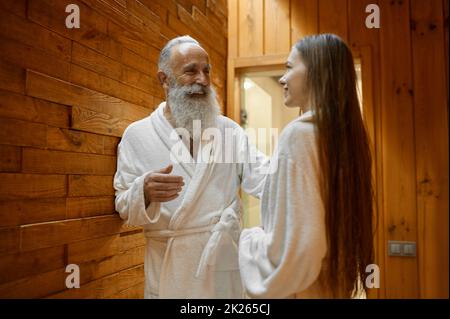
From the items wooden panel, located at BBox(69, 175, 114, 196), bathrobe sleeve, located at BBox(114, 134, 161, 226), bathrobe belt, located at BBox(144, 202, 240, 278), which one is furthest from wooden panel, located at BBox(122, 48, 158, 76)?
bathrobe belt, located at BBox(144, 202, 240, 278)

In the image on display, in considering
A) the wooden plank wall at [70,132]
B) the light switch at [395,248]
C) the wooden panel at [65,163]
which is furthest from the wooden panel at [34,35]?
the light switch at [395,248]

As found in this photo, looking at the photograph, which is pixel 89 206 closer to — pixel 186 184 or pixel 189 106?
pixel 186 184

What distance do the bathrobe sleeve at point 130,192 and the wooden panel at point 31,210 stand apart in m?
0.14

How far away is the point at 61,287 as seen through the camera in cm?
73

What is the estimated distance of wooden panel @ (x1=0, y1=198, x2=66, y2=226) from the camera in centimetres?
62

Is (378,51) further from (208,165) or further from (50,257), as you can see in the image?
(50,257)

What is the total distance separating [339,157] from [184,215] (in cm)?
40

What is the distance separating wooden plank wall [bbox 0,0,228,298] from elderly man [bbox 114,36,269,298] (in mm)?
77

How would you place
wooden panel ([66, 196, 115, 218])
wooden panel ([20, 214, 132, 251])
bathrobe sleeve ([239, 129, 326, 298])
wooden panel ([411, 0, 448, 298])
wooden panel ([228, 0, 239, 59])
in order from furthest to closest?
1. wooden panel ([228, 0, 239, 59])
2. wooden panel ([411, 0, 448, 298])
3. wooden panel ([66, 196, 115, 218])
4. wooden panel ([20, 214, 132, 251])
5. bathrobe sleeve ([239, 129, 326, 298])

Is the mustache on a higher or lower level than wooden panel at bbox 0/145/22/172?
higher

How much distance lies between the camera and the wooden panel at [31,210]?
2.05ft

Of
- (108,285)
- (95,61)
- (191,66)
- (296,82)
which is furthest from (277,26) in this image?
(108,285)

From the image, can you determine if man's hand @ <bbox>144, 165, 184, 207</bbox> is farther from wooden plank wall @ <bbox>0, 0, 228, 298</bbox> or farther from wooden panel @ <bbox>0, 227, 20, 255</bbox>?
wooden panel @ <bbox>0, 227, 20, 255</bbox>

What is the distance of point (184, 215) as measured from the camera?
2.69ft
